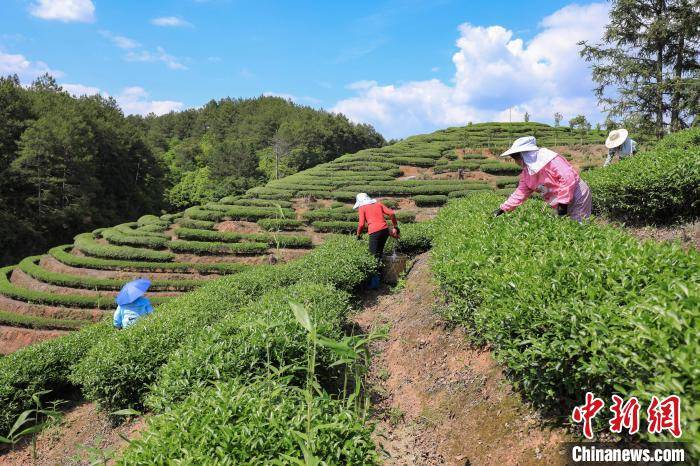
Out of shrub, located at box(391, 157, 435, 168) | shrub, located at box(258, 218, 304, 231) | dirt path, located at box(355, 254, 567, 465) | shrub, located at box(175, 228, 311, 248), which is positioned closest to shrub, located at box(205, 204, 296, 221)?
shrub, located at box(258, 218, 304, 231)

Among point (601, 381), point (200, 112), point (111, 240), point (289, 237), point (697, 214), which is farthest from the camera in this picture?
point (200, 112)

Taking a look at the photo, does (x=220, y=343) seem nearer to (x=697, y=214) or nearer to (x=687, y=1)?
(x=697, y=214)

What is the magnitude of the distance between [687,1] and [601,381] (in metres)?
20.3

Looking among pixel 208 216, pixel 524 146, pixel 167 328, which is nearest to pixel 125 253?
pixel 208 216

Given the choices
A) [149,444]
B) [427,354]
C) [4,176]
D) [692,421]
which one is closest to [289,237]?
[427,354]

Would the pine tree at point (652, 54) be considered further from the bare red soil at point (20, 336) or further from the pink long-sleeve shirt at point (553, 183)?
the bare red soil at point (20, 336)

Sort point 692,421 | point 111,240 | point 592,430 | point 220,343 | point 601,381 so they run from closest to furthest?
point 692,421 → point 601,381 → point 592,430 → point 220,343 → point 111,240

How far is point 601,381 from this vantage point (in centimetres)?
234

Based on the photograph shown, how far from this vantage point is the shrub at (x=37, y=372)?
813 cm

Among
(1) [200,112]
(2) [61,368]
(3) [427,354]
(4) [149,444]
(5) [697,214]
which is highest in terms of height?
(1) [200,112]

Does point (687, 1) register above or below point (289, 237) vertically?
above

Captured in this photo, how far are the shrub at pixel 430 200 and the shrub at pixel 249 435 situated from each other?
1999cm

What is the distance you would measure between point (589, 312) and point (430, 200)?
2008 cm

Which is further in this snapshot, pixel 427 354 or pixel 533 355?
pixel 427 354
